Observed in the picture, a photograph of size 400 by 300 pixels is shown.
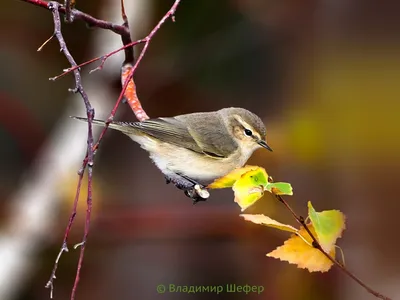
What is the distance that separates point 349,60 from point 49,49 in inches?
61.1

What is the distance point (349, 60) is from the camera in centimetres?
347

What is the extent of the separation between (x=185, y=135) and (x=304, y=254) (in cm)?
75

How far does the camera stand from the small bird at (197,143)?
1.86m

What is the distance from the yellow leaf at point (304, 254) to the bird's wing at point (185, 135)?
2.25 feet

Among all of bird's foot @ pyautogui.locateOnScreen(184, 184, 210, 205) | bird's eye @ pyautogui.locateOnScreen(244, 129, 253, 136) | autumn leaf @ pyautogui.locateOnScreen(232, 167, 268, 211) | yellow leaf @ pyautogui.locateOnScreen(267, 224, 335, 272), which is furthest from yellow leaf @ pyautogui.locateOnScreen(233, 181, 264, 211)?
bird's eye @ pyautogui.locateOnScreen(244, 129, 253, 136)

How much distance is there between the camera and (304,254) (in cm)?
122

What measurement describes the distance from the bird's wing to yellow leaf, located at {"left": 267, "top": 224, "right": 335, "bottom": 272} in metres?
0.69

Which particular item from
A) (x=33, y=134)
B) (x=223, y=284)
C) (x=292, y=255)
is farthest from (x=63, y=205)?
(x=292, y=255)

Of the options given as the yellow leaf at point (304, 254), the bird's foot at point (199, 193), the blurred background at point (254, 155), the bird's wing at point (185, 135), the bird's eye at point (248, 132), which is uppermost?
the blurred background at point (254, 155)

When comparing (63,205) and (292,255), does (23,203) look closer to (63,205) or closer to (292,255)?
(63,205)

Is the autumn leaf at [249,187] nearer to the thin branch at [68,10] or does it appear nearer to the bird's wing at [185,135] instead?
the thin branch at [68,10]

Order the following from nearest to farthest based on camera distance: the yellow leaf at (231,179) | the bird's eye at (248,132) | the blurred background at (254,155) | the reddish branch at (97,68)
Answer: the reddish branch at (97,68) → the yellow leaf at (231,179) → the bird's eye at (248,132) → the blurred background at (254,155)

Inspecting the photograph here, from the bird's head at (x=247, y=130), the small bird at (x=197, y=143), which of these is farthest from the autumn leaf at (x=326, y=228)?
the bird's head at (x=247, y=130)

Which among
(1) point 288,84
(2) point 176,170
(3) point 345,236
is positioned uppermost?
(1) point 288,84
